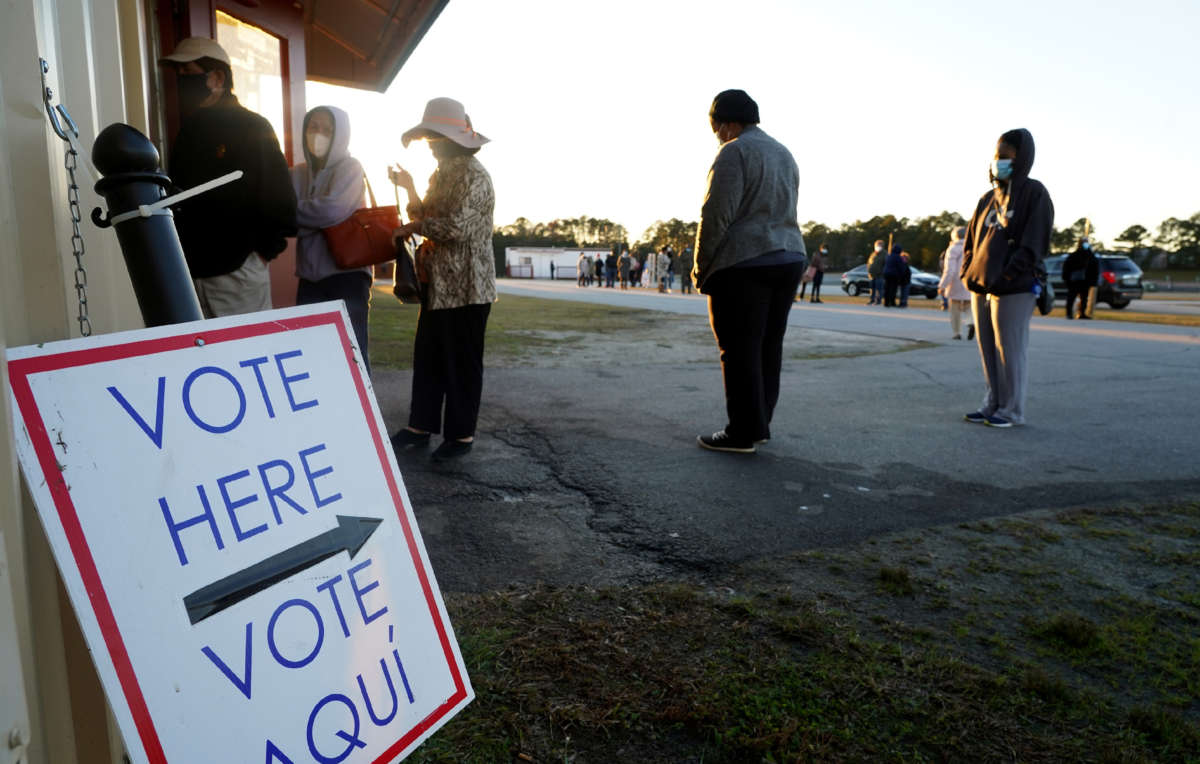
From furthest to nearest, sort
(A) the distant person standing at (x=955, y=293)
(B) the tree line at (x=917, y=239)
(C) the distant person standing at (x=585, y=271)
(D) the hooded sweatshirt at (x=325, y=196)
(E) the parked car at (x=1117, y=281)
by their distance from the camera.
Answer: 1. (B) the tree line at (x=917, y=239)
2. (C) the distant person standing at (x=585, y=271)
3. (E) the parked car at (x=1117, y=281)
4. (A) the distant person standing at (x=955, y=293)
5. (D) the hooded sweatshirt at (x=325, y=196)

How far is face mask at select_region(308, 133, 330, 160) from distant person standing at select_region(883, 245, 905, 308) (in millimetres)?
17236

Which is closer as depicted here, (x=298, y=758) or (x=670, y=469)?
(x=298, y=758)

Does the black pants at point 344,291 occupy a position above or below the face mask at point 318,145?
below

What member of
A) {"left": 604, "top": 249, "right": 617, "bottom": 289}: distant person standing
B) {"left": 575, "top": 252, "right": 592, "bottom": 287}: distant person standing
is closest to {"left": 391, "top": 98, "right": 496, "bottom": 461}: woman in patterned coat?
{"left": 604, "top": 249, "right": 617, "bottom": 289}: distant person standing

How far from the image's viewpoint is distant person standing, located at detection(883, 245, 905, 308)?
18938 millimetres

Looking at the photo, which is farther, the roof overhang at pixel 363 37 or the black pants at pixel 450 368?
the roof overhang at pixel 363 37

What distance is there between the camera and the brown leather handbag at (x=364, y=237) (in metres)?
3.81

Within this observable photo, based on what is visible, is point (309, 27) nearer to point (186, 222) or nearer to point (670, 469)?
point (186, 222)

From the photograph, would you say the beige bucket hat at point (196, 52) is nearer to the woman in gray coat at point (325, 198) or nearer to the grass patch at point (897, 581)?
the woman in gray coat at point (325, 198)

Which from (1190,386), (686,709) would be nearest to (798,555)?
(686,709)

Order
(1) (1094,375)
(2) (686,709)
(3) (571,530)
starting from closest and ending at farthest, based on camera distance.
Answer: (2) (686,709) → (3) (571,530) → (1) (1094,375)

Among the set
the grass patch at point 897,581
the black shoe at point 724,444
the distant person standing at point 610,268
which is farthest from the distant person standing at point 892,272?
the distant person standing at point 610,268

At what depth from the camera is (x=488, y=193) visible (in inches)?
160

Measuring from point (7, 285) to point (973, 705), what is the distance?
2.21 m
